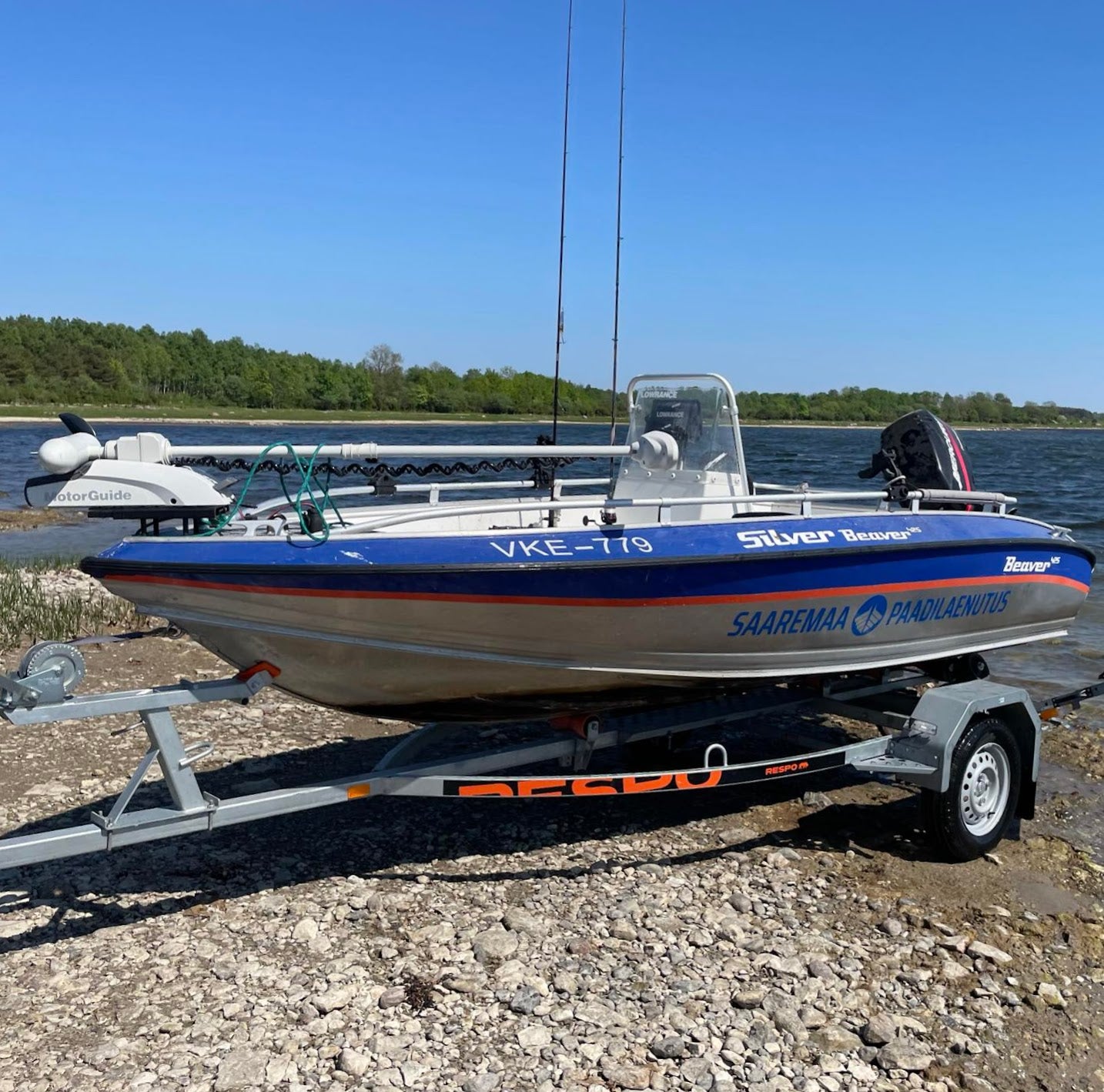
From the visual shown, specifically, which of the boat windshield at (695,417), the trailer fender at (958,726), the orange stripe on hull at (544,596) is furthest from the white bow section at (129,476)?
the trailer fender at (958,726)

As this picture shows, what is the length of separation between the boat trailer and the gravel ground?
1.38 feet

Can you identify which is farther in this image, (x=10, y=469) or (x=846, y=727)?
(x=10, y=469)

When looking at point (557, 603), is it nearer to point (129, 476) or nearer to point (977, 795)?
point (129, 476)

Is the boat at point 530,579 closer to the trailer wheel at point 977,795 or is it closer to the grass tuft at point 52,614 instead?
the trailer wheel at point 977,795

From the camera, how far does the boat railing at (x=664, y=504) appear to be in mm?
4523

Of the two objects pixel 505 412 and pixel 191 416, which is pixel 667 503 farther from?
pixel 505 412

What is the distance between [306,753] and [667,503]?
3053 mm

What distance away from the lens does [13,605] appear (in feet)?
31.2

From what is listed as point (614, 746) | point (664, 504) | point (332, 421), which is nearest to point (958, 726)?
point (614, 746)

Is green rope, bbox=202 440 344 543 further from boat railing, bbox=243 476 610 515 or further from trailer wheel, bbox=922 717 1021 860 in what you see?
trailer wheel, bbox=922 717 1021 860

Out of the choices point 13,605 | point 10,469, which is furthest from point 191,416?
point 13,605

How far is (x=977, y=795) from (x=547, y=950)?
2.45m

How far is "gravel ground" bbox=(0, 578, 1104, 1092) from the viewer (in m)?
3.43

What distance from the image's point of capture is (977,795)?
527 centimetres
